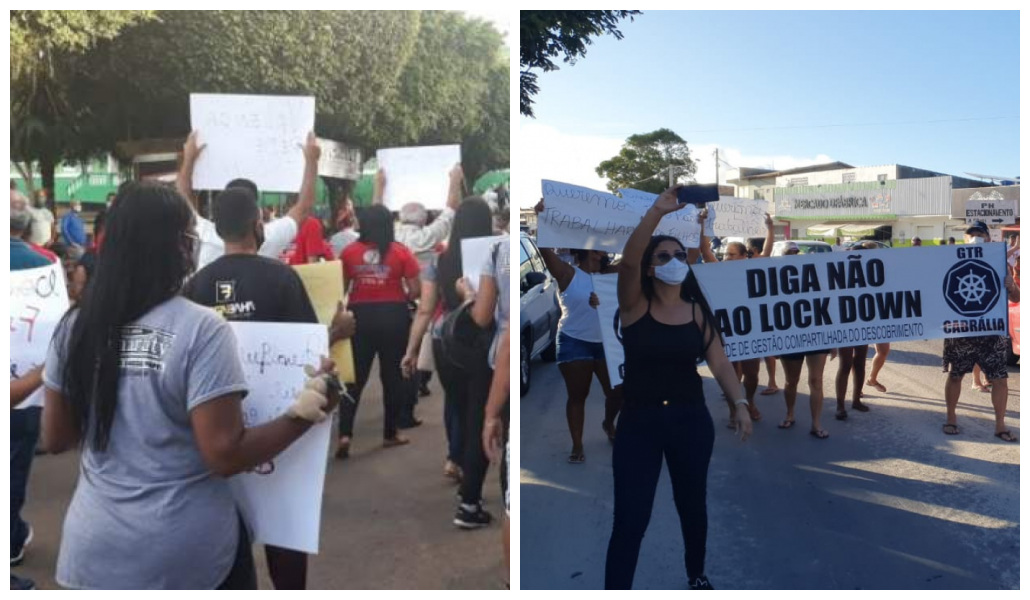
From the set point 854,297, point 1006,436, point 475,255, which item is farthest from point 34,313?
point 1006,436

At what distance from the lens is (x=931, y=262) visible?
553 cm

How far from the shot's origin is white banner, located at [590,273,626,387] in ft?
17.0

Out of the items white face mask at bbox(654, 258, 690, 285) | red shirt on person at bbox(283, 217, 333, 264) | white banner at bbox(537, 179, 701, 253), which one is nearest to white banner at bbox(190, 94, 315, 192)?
red shirt on person at bbox(283, 217, 333, 264)

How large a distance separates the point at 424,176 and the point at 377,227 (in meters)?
0.28

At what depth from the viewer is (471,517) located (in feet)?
11.1

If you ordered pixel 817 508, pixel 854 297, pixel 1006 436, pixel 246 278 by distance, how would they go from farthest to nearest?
pixel 1006 436 → pixel 854 297 → pixel 817 508 → pixel 246 278

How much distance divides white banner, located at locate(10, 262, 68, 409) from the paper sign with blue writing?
3676 millimetres

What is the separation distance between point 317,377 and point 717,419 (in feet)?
16.4

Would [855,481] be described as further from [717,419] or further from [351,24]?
[351,24]

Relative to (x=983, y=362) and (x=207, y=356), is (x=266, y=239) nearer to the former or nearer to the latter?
(x=207, y=356)

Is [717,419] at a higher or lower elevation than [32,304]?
lower

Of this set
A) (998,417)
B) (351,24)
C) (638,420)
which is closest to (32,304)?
(351,24)

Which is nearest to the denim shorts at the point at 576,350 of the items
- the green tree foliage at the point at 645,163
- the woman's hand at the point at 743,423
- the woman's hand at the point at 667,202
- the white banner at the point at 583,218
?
the white banner at the point at 583,218

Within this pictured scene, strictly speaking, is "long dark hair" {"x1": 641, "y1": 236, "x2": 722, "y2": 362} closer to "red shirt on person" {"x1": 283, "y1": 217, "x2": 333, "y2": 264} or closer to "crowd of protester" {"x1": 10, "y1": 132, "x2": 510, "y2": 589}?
"crowd of protester" {"x1": 10, "y1": 132, "x2": 510, "y2": 589}
